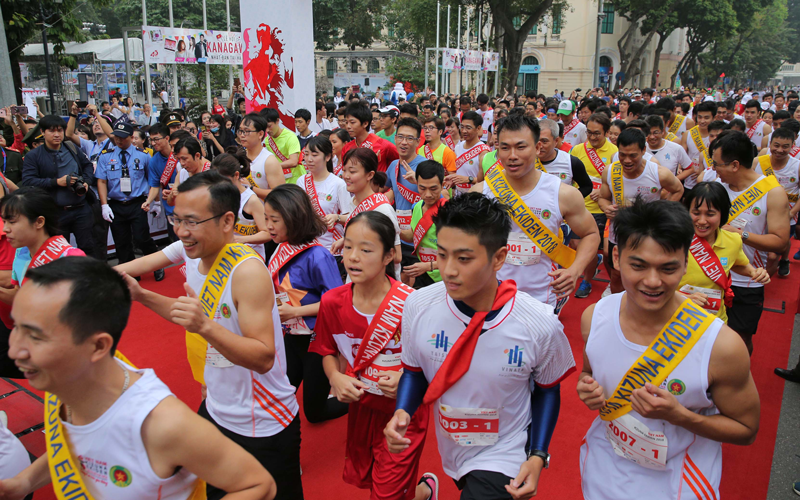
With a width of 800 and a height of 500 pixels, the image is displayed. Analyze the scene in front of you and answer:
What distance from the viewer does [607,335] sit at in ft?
7.19

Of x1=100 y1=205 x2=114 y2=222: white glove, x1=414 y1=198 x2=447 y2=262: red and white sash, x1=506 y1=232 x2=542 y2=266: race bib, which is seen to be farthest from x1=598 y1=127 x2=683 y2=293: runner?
x1=100 y1=205 x2=114 y2=222: white glove

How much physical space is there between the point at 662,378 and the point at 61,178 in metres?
6.63

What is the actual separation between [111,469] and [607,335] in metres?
1.75

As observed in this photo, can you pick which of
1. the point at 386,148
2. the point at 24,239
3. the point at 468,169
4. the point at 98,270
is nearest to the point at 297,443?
the point at 98,270

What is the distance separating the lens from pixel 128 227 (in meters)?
7.84

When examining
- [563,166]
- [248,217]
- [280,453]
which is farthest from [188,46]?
[280,453]

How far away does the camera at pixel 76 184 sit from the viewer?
648 cm

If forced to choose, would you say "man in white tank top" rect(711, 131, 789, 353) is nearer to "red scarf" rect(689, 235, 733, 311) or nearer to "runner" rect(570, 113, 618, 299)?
"red scarf" rect(689, 235, 733, 311)

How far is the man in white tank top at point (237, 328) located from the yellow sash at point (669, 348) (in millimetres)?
1447

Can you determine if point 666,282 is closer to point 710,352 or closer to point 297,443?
point 710,352

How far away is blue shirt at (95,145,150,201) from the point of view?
24.6 feet

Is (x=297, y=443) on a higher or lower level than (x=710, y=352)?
lower

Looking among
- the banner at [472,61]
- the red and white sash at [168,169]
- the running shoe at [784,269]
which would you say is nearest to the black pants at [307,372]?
the red and white sash at [168,169]

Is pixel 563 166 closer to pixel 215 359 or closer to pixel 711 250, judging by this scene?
pixel 711 250
